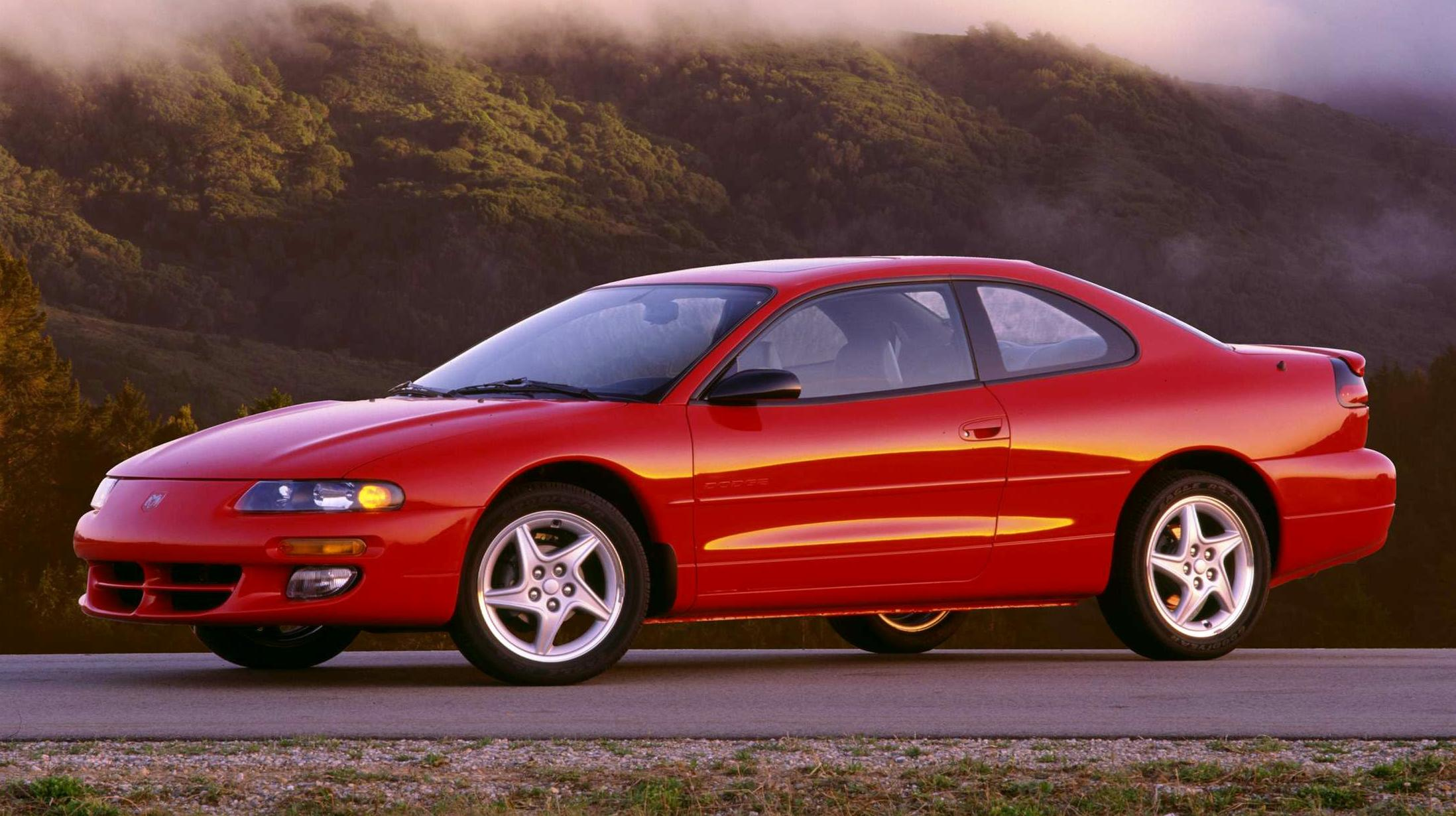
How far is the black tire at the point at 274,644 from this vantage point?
26.9 ft

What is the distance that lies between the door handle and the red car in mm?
10

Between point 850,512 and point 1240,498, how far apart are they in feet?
6.21

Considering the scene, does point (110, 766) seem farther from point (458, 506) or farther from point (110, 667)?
point (110, 667)

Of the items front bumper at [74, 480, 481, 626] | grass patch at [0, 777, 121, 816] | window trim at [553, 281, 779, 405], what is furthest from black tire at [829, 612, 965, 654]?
grass patch at [0, 777, 121, 816]

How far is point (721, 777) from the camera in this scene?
523cm

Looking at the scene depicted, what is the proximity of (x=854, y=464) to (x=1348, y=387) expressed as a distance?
264 centimetres

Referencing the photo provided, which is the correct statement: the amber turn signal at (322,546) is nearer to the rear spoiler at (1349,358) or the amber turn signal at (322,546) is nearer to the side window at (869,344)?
the side window at (869,344)

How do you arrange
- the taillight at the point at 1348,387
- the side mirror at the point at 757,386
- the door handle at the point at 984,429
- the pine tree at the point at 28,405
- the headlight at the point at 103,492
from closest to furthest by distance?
the side mirror at the point at 757,386, the headlight at the point at 103,492, the door handle at the point at 984,429, the taillight at the point at 1348,387, the pine tree at the point at 28,405

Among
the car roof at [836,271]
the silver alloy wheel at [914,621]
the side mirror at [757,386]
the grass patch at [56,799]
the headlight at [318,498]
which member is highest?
the car roof at [836,271]

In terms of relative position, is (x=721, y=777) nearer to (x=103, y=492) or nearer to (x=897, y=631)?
(x=103, y=492)

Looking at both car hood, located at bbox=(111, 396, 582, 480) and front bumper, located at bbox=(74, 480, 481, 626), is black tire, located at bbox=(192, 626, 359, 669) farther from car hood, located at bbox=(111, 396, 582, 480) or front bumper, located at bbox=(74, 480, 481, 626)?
front bumper, located at bbox=(74, 480, 481, 626)

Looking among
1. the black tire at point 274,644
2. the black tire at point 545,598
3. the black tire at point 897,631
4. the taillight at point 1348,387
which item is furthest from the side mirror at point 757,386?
the taillight at point 1348,387

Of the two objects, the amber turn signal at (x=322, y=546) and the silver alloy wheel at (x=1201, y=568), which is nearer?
the amber turn signal at (x=322, y=546)

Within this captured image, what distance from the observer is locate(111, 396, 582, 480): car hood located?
6926mm
